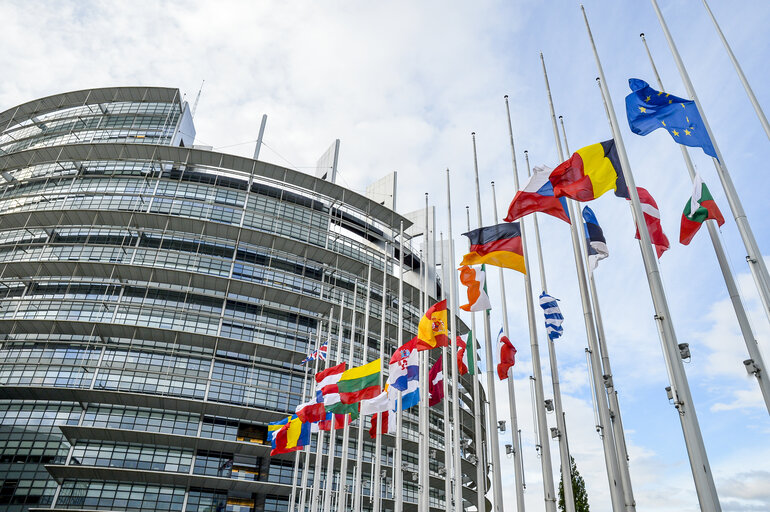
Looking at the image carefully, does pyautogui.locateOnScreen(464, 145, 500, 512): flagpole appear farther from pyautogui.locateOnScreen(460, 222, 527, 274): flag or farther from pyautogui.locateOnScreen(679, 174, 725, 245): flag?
pyautogui.locateOnScreen(679, 174, 725, 245): flag

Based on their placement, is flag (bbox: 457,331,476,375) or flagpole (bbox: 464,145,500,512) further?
flag (bbox: 457,331,476,375)

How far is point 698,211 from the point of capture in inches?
504

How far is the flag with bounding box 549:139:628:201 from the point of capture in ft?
47.0

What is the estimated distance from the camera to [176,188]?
55656 mm

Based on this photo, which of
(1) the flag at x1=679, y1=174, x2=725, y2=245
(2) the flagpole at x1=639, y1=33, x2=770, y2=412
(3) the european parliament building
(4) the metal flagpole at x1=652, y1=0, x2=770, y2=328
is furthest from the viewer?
(3) the european parliament building

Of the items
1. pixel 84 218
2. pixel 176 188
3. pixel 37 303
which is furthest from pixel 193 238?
pixel 37 303

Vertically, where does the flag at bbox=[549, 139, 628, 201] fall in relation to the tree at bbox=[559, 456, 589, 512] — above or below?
above

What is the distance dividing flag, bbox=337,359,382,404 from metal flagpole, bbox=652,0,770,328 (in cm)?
1814

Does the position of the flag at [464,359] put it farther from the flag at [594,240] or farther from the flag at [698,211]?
the flag at [698,211]

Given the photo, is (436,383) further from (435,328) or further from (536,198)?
(536,198)

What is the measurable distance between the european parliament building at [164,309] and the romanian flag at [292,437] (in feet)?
32.2

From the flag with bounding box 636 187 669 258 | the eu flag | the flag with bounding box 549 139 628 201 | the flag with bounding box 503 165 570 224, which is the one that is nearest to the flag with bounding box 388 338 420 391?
the flag with bounding box 503 165 570 224

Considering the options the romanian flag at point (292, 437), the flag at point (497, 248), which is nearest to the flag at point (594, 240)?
the flag at point (497, 248)

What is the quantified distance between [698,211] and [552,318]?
609cm
